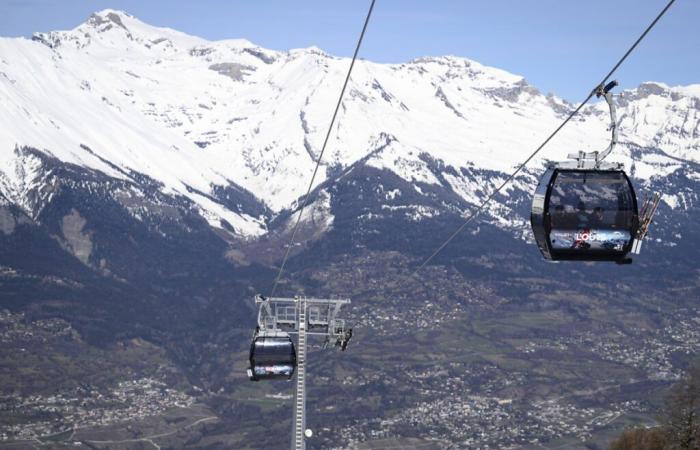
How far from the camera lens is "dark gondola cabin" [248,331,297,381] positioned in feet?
203

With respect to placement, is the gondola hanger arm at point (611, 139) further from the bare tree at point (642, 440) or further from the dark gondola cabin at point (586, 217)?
the bare tree at point (642, 440)

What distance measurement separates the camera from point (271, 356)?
204 ft

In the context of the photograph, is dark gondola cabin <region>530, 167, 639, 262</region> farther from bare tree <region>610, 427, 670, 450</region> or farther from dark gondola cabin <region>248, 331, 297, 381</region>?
bare tree <region>610, 427, 670, 450</region>

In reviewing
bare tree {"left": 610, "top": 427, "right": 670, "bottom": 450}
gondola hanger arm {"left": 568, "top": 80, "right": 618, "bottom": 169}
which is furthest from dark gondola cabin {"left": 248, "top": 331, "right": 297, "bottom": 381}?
gondola hanger arm {"left": 568, "top": 80, "right": 618, "bottom": 169}

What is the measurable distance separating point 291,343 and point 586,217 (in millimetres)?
26366

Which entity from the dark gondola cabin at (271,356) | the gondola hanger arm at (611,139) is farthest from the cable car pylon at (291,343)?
the gondola hanger arm at (611,139)

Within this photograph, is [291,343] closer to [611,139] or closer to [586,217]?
[586,217]

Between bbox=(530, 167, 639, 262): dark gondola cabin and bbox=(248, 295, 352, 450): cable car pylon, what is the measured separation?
2160 centimetres

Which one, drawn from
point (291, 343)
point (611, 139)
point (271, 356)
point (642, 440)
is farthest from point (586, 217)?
point (642, 440)

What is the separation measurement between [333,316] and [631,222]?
23.5 metres

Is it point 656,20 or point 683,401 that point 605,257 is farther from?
point 683,401

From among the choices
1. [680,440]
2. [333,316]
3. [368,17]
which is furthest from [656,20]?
[680,440]

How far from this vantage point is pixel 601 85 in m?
35.8

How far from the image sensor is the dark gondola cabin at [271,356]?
203 ft
